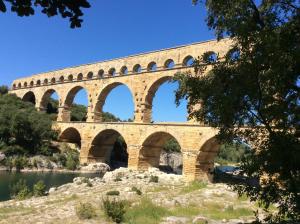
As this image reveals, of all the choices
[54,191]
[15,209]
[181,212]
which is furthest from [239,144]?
[54,191]

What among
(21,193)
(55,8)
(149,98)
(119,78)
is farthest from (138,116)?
(55,8)

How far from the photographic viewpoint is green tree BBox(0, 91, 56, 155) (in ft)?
111

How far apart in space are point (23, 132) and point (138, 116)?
1173 centimetres

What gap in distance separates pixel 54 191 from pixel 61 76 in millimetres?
25426

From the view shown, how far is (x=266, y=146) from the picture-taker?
7.84 meters

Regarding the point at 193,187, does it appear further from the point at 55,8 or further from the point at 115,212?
the point at 55,8

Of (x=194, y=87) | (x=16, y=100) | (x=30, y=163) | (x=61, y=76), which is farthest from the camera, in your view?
(x=16, y=100)

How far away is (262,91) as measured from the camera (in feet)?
25.7

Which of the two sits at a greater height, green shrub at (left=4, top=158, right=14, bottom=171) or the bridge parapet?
the bridge parapet

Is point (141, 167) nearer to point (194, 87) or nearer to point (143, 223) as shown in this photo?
point (143, 223)

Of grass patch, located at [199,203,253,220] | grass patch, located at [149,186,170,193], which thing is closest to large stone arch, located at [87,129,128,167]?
grass patch, located at [149,186,170,193]

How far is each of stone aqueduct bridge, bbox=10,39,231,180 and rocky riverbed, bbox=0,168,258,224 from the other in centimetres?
403

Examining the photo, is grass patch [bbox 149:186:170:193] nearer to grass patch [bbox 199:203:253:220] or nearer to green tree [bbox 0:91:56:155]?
grass patch [bbox 199:203:253:220]

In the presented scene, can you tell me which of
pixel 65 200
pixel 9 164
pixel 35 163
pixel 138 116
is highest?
pixel 138 116
